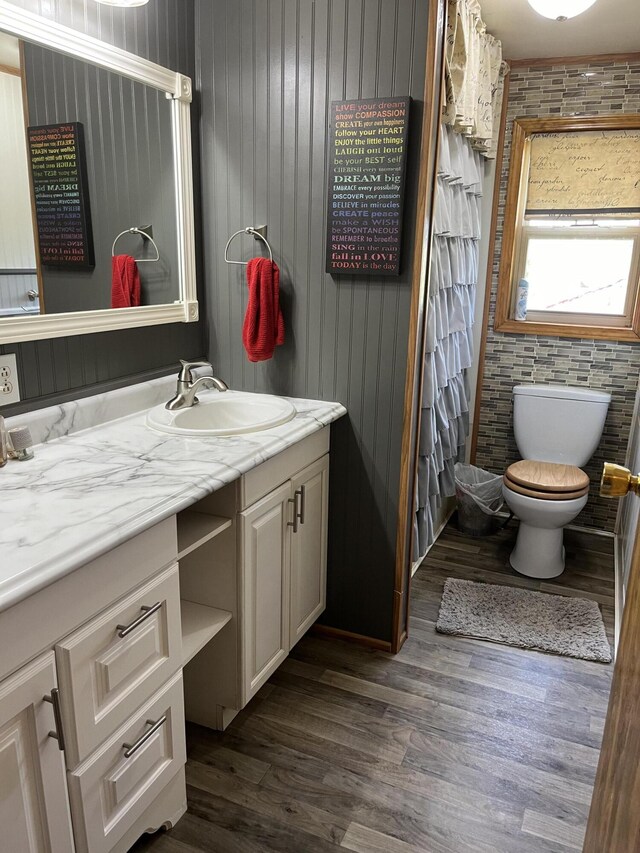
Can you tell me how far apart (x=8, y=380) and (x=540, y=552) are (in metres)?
2.34

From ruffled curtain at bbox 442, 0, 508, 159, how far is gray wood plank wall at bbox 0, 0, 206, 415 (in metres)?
0.89

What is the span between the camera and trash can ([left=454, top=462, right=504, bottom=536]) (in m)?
3.33

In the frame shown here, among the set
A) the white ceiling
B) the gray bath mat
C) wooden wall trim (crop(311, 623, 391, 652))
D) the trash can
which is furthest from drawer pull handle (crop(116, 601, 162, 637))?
the white ceiling

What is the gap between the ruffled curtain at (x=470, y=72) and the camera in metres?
2.25

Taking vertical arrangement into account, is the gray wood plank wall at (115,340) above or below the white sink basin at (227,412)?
above

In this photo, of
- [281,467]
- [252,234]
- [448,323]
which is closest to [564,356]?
[448,323]

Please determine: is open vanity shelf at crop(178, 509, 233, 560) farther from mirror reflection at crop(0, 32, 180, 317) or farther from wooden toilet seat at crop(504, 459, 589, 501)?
wooden toilet seat at crop(504, 459, 589, 501)

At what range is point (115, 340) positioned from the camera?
2023mm

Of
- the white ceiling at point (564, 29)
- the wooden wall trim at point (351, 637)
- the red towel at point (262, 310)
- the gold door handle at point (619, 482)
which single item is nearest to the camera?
the gold door handle at point (619, 482)

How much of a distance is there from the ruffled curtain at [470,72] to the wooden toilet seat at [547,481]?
1482mm

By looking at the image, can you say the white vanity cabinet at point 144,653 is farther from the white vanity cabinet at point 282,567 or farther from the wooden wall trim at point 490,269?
the wooden wall trim at point 490,269

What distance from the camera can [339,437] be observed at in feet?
7.45

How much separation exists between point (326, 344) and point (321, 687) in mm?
1163

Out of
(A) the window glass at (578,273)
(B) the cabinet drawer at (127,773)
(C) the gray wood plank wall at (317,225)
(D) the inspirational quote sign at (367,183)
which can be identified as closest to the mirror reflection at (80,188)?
(C) the gray wood plank wall at (317,225)
